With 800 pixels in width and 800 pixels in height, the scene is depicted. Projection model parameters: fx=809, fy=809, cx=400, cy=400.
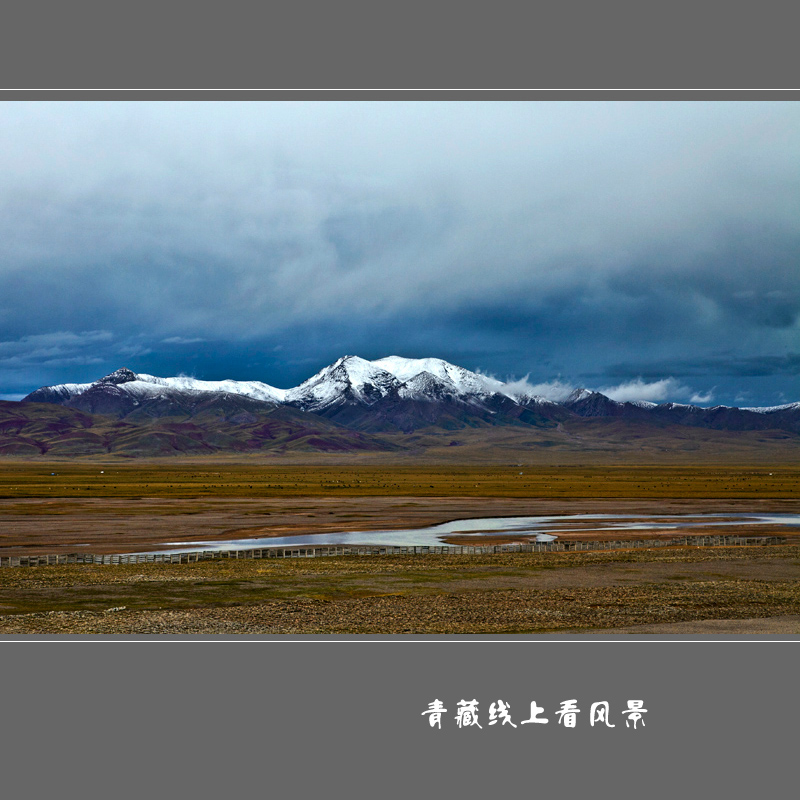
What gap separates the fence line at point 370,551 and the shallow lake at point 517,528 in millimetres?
2612

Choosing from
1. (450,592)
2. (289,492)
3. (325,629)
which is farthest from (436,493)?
(325,629)

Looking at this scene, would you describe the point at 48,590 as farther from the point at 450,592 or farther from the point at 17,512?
the point at 17,512

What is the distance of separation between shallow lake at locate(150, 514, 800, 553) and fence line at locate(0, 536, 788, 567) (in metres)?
2.61

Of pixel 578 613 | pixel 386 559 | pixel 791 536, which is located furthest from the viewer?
pixel 791 536

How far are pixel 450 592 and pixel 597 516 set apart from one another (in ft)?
147

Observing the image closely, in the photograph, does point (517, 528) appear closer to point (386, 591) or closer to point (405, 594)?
point (386, 591)

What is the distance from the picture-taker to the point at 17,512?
77.1 metres

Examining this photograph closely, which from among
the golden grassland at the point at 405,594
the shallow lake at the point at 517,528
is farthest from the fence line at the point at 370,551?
the shallow lake at the point at 517,528

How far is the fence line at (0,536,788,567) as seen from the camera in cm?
4609

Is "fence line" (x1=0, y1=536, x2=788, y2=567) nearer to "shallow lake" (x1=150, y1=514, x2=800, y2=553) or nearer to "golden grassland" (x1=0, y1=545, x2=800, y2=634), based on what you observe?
"golden grassland" (x1=0, y1=545, x2=800, y2=634)

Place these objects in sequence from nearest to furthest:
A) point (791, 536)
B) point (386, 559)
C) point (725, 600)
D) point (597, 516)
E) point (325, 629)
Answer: point (325, 629)
point (725, 600)
point (386, 559)
point (791, 536)
point (597, 516)

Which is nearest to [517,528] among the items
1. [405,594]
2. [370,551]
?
[370,551]

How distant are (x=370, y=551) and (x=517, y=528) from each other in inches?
775

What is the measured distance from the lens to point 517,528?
66688 mm
